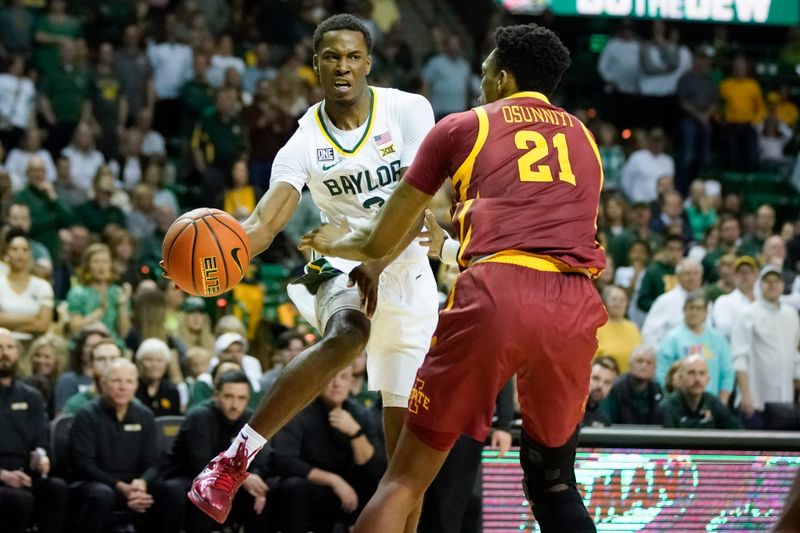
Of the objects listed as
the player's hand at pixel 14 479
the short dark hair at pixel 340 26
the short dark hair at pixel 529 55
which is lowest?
the player's hand at pixel 14 479

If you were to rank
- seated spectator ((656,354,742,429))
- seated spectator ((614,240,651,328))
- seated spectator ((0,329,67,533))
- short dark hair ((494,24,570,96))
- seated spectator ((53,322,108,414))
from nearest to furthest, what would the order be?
1. short dark hair ((494,24,570,96))
2. seated spectator ((0,329,67,533))
3. seated spectator ((656,354,742,429))
4. seated spectator ((53,322,108,414))
5. seated spectator ((614,240,651,328))

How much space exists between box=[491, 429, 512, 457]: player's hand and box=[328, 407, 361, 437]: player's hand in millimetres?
2097

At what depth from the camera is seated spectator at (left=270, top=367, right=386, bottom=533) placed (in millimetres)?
9500

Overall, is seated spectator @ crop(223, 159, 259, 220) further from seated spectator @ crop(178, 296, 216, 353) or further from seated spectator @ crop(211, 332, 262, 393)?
seated spectator @ crop(211, 332, 262, 393)

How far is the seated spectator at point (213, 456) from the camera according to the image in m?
9.46

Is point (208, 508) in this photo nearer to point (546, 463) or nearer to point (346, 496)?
point (546, 463)

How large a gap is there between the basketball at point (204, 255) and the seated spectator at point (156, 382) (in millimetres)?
4451

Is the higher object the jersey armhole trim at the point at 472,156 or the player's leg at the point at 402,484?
the jersey armhole trim at the point at 472,156

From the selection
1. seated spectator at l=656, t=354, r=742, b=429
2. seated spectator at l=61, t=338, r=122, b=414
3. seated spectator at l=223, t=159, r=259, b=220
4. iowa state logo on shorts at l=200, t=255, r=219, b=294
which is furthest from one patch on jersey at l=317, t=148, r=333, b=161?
seated spectator at l=223, t=159, r=259, b=220

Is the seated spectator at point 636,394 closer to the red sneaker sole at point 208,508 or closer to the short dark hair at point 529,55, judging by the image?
the red sneaker sole at point 208,508

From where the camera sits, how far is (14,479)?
30.5 feet

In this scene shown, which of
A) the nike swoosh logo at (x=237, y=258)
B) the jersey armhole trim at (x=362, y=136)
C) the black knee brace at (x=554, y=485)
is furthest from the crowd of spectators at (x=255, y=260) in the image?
the black knee brace at (x=554, y=485)

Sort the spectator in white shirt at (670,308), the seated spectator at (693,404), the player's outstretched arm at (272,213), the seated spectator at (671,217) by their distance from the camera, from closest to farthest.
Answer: the player's outstretched arm at (272,213), the seated spectator at (693,404), the spectator in white shirt at (670,308), the seated spectator at (671,217)

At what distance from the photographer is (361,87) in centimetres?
682
